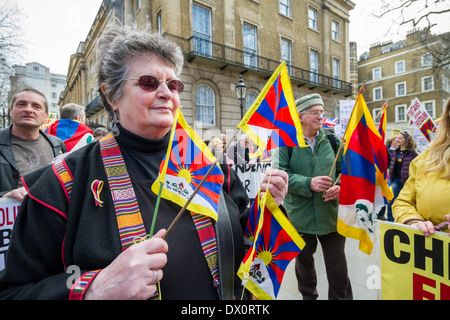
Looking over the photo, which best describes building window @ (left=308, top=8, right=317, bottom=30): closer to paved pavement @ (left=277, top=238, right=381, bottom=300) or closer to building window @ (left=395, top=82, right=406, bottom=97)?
building window @ (left=395, top=82, right=406, bottom=97)

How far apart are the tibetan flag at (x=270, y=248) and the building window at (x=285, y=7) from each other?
19021 mm

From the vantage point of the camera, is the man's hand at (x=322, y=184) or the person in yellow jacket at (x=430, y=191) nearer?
the person in yellow jacket at (x=430, y=191)

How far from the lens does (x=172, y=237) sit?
1122 millimetres

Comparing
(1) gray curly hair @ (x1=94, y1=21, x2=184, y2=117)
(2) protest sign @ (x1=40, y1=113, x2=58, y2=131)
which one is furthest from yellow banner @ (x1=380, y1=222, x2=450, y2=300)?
(2) protest sign @ (x1=40, y1=113, x2=58, y2=131)

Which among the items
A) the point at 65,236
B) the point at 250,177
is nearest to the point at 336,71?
the point at 250,177

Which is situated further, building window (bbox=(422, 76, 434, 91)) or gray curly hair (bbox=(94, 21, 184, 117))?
building window (bbox=(422, 76, 434, 91))

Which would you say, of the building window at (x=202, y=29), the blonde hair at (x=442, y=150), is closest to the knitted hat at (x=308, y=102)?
the blonde hair at (x=442, y=150)

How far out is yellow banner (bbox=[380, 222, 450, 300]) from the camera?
4.96 feet

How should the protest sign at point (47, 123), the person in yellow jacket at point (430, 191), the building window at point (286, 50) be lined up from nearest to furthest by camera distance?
the person in yellow jacket at point (430, 191)
the protest sign at point (47, 123)
the building window at point (286, 50)

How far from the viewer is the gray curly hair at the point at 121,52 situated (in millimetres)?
1287

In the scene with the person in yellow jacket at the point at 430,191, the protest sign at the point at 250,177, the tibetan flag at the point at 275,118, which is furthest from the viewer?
the protest sign at the point at 250,177

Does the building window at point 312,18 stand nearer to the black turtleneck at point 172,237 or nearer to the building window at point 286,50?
the building window at point 286,50

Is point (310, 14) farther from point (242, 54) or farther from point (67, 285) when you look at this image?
point (67, 285)

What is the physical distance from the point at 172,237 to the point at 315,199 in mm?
1845
